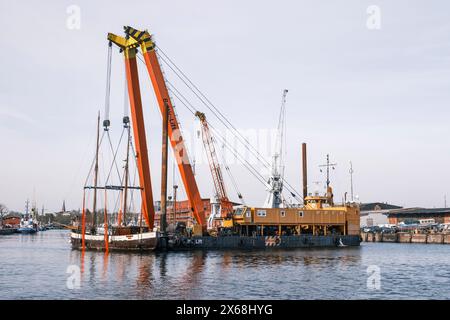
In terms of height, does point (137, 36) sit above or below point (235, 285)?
above

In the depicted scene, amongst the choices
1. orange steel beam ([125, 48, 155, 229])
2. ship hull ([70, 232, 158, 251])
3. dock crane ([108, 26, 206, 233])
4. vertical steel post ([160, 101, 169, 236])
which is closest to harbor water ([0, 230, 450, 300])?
ship hull ([70, 232, 158, 251])

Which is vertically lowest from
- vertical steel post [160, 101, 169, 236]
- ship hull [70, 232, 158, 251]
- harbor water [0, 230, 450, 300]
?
harbor water [0, 230, 450, 300]

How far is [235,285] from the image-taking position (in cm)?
3378

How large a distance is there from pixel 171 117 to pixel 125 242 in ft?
62.5

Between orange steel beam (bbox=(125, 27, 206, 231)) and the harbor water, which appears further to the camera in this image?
orange steel beam (bbox=(125, 27, 206, 231))

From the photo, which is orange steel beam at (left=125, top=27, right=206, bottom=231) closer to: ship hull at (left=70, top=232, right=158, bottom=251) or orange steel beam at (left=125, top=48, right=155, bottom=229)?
orange steel beam at (left=125, top=48, right=155, bottom=229)

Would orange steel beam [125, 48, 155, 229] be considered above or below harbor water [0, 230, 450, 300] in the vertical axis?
above

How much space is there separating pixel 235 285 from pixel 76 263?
23.2 metres

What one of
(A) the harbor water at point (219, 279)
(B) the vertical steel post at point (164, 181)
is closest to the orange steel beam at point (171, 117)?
(B) the vertical steel post at point (164, 181)

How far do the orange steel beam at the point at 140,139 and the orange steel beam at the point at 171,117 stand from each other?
274 centimetres

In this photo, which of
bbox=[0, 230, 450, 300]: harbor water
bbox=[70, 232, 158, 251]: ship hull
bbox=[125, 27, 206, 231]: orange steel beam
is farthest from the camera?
bbox=[125, 27, 206, 231]: orange steel beam

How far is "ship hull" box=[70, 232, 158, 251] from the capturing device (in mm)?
59500
